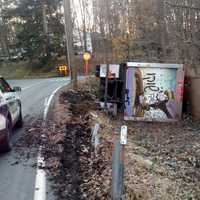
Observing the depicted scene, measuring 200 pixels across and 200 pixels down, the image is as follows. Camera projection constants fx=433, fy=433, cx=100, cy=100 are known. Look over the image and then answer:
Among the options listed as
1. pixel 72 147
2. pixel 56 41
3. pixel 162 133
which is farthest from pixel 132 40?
pixel 56 41

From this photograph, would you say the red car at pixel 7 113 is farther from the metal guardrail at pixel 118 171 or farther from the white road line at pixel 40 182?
the metal guardrail at pixel 118 171

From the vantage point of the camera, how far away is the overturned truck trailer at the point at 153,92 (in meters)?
15.9

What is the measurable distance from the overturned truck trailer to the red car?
524cm

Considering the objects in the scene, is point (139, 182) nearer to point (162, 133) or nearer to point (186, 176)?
point (186, 176)

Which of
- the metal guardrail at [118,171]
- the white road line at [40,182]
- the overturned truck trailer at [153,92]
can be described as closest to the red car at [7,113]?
the white road line at [40,182]

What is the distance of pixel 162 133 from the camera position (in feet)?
44.5

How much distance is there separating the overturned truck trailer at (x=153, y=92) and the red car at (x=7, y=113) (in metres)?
5.24

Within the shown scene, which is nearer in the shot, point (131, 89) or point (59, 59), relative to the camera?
point (131, 89)

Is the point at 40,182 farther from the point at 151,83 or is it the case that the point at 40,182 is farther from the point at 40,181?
the point at 151,83

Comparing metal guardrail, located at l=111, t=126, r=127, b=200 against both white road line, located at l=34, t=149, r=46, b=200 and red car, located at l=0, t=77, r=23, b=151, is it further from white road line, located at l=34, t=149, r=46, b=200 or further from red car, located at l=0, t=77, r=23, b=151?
red car, located at l=0, t=77, r=23, b=151

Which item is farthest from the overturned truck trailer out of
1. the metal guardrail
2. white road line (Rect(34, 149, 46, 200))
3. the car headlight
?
the metal guardrail

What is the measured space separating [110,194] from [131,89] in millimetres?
10541

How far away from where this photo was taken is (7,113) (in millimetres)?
9742

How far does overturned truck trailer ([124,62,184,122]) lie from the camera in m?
15.9
